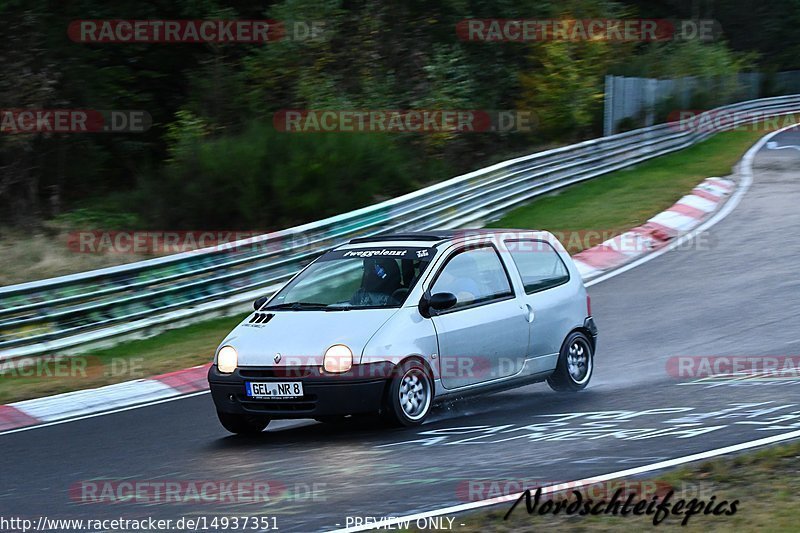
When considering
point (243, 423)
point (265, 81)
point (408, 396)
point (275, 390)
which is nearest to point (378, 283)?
point (408, 396)

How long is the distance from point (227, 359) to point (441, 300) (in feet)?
5.80

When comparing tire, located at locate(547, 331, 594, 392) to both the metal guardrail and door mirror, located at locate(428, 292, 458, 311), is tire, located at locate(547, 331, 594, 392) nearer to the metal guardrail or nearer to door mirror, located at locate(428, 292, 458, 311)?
door mirror, located at locate(428, 292, 458, 311)

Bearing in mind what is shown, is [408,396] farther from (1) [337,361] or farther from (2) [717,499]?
(2) [717,499]

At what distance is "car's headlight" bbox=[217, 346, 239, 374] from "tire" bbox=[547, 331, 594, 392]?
3.09 metres

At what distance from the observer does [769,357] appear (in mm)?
11078

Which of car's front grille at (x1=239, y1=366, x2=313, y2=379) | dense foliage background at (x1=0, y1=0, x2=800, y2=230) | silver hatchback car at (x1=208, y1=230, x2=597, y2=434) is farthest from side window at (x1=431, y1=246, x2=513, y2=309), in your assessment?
dense foliage background at (x1=0, y1=0, x2=800, y2=230)

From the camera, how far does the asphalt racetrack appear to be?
22.5ft

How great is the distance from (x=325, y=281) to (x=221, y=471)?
2.41 m

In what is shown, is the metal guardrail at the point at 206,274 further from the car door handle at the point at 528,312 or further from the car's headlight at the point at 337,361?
the car door handle at the point at 528,312

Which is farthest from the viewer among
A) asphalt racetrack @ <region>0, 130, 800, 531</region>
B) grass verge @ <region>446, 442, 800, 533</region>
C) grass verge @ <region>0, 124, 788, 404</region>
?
grass verge @ <region>0, 124, 788, 404</region>

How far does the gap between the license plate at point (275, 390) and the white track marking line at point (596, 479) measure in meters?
2.60

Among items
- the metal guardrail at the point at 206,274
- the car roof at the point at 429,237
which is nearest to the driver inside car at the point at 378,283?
the car roof at the point at 429,237

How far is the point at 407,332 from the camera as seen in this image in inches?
355

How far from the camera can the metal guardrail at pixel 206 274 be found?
1312cm
